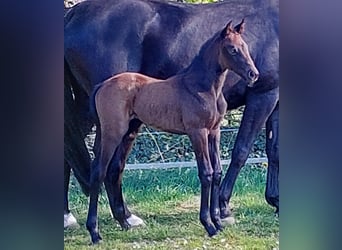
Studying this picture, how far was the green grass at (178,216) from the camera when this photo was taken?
2.04m

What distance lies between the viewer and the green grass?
2035 mm

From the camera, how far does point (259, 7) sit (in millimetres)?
2035

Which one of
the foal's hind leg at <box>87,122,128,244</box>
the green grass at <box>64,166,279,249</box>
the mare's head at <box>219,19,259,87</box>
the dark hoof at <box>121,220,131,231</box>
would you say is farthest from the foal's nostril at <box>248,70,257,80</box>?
the dark hoof at <box>121,220,131,231</box>

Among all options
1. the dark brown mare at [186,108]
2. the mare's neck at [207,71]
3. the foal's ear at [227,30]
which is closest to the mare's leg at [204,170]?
the dark brown mare at [186,108]

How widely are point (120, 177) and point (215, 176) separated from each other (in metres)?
0.26

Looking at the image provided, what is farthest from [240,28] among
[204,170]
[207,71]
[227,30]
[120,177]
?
[120,177]

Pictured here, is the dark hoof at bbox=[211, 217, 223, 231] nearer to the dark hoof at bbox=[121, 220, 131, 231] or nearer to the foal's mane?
the dark hoof at bbox=[121, 220, 131, 231]

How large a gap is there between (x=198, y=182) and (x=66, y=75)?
0.46m

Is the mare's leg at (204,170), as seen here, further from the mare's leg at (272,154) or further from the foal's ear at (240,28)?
the foal's ear at (240,28)

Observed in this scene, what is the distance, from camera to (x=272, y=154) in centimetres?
204

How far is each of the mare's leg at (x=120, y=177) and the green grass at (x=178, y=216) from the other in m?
0.02

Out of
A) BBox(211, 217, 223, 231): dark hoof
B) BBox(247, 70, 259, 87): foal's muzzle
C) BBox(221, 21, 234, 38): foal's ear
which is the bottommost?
BBox(211, 217, 223, 231): dark hoof
